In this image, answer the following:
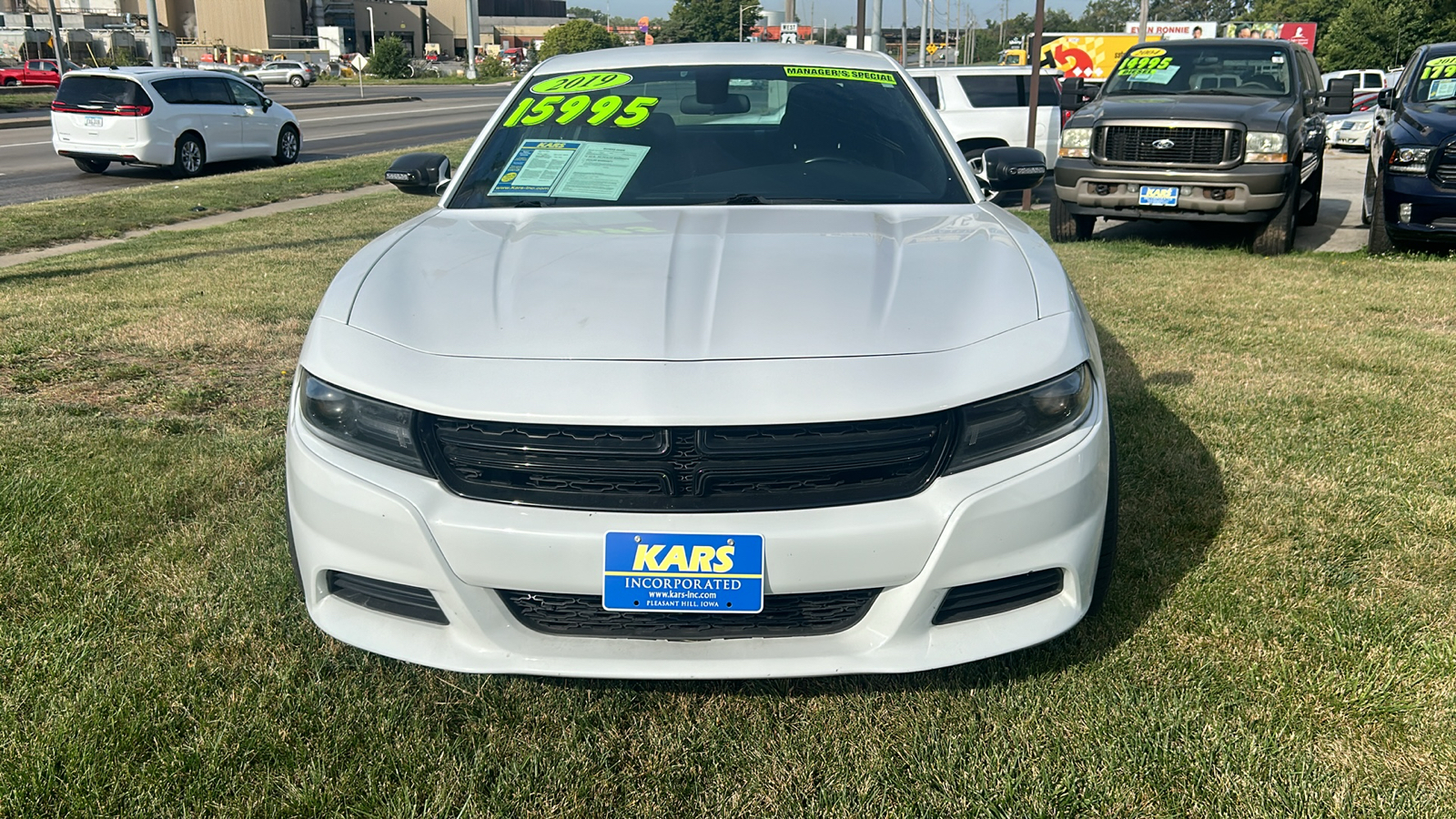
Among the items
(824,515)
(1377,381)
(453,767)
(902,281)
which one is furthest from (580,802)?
(1377,381)

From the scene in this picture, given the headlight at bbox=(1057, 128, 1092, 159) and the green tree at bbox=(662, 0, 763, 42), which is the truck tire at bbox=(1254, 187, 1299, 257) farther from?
the green tree at bbox=(662, 0, 763, 42)

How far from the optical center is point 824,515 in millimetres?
2203

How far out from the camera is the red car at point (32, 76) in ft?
139

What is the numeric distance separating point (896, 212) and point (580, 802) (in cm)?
188

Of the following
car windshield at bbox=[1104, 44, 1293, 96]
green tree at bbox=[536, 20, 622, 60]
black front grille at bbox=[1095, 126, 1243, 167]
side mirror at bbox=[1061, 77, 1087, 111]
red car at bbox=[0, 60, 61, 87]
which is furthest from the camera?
green tree at bbox=[536, 20, 622, 60]

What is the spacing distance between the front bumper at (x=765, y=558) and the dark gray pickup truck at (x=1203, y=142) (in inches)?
285

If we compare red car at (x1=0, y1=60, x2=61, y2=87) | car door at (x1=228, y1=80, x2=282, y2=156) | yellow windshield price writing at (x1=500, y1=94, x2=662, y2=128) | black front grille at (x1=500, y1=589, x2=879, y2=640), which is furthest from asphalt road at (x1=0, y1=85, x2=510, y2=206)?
red car at (x1=0, y1=60, x2=61, y2=87)

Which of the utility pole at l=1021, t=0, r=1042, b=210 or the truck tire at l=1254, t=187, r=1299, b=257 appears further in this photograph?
the utility pole at l=1021, t=0, r=1042, b=210

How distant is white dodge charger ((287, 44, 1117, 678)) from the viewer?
2197 millimetres

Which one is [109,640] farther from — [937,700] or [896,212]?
[896,212]

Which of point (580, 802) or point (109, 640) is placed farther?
point (109, 640)

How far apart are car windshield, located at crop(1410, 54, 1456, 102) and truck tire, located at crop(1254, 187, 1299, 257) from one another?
1309mm

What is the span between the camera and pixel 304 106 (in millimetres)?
38000

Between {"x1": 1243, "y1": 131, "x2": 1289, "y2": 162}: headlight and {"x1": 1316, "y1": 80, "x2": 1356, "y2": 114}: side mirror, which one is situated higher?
{"x1": 1316, "y1": 80, "x2": 1356, "y2": 114}: side mirror
